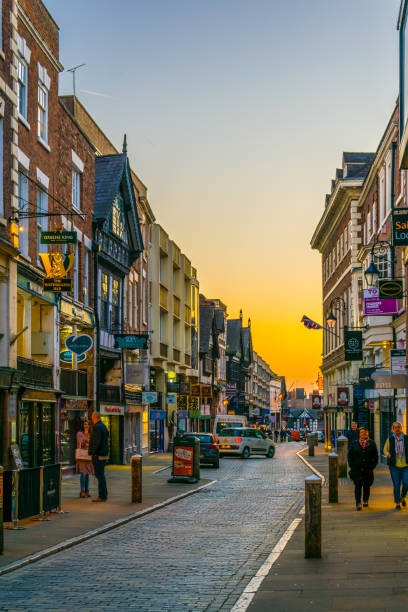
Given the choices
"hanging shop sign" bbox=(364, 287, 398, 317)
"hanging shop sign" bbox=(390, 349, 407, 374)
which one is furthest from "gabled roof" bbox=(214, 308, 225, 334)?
"hanging shop sign" bbox=(390, 349, 407, 374)

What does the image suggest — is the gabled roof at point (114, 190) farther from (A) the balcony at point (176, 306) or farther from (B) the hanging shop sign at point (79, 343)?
(A) the balcony at point (176, 306)

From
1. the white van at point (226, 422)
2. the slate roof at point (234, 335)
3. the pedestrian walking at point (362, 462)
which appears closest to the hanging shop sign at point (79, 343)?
the pedestrian walking at point (362, 462)

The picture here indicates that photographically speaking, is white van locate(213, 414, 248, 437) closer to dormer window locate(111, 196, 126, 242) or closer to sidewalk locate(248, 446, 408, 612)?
dormer window locate(111, 196, 126, 242)

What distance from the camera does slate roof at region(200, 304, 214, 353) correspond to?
8225cm

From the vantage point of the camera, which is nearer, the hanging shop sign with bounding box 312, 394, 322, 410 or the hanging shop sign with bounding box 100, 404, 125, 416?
the hanging shop sign with bounding box 100, 404, 125, 416

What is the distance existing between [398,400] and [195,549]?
72.9ft

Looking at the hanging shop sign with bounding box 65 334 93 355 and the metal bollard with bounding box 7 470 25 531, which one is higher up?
the hanging shop sign with bounding box 65 334 93 355

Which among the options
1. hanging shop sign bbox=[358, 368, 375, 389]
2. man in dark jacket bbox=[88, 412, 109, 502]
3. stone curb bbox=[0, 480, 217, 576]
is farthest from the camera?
hanging shop sign bbox=[358, 368, 375, 389]

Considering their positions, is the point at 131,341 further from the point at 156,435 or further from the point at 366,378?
the point at 156,435

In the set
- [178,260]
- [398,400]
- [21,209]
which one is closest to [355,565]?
[21,209]

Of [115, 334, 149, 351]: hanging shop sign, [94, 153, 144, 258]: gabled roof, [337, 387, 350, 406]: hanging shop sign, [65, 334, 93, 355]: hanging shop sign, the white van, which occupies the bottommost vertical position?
the white van

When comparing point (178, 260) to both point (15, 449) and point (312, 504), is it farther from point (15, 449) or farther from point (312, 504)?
point (312, 504)

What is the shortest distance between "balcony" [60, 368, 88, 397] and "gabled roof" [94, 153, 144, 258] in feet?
19.4

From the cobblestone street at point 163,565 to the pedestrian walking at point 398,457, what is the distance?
216cm
